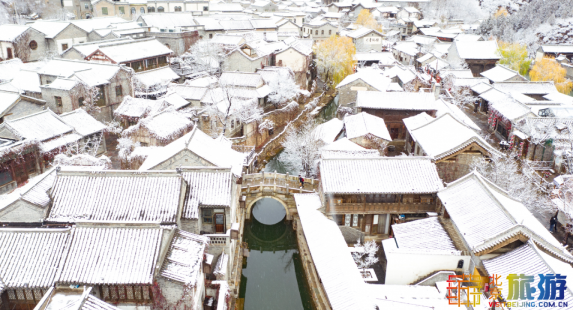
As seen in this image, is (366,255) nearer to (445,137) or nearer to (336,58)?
(445,137)

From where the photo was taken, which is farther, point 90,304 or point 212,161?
point 212,161

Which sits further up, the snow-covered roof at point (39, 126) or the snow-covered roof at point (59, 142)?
the snow-covered roof at point (39, 126)

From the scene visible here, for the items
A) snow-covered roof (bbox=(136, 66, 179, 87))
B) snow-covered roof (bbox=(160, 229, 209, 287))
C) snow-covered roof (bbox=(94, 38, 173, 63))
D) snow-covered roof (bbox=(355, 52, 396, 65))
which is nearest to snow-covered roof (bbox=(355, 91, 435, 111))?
snow-covered roof (bbox=(136, 66, 179, 87))

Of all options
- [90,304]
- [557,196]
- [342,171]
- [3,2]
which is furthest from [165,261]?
[3,2]

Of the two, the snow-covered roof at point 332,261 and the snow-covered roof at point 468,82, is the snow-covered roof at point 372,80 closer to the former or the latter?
the snow-covered roof at point 468,82

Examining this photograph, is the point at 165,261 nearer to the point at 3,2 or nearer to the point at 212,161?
the point at 212,161

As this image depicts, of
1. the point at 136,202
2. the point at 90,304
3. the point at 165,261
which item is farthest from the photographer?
the point at 136,202

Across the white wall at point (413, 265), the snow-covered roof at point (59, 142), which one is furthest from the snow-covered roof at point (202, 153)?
the white wall at point (413, 265)
